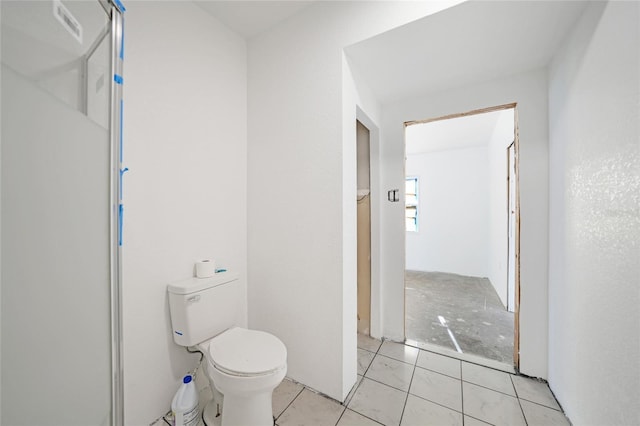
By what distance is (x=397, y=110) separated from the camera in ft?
6.86

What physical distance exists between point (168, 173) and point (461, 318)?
9.66ft

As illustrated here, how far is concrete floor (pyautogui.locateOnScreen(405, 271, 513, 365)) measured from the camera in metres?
2.00

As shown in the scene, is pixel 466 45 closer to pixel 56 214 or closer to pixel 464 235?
pixel 56 214

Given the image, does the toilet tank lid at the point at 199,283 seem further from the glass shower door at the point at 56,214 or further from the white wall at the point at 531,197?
the white wall at the point at 531,197

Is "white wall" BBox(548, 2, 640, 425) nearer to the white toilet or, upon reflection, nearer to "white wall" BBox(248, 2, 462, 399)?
"white wall" BBox(248, 2, 462, 399)

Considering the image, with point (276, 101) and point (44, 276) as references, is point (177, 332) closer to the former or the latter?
point (44, 276)

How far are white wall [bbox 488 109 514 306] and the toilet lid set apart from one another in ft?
9.68

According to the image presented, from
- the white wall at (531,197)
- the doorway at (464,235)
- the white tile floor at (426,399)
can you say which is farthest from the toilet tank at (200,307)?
the white wall at (531,197)

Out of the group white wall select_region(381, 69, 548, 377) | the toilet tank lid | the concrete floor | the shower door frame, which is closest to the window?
the concrete floor

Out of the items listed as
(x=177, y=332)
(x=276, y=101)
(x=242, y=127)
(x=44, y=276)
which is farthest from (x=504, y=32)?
(x=177, y=332)

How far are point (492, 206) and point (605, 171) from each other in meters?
3.21

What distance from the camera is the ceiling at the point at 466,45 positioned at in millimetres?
1175

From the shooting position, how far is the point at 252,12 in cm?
156

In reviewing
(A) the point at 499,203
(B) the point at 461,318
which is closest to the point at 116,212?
(B) the point at 461,318
